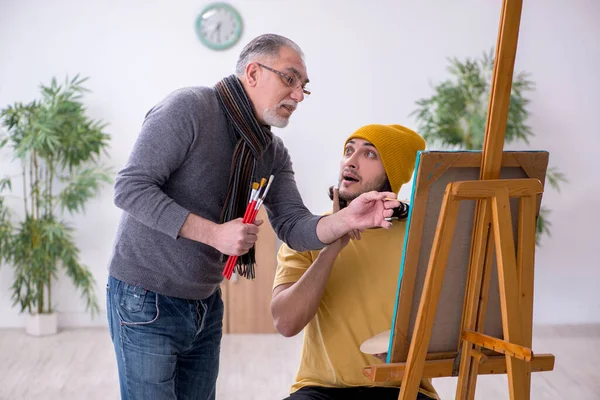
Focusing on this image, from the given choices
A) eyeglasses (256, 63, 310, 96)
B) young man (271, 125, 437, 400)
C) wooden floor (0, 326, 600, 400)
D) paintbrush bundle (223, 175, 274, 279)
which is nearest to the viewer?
paintbrush bundle (223, 175, 274, 279)

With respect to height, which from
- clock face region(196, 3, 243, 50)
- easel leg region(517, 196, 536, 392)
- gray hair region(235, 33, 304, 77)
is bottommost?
easel leg region(517, 196, 536, 392)

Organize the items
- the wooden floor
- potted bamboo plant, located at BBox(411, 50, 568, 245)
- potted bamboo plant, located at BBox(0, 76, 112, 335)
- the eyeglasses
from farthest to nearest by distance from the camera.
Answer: potted bamboo plant, located at BBox(411, 50, 568, 245) < potted bamboo plant, located at BBox(0, 76, 112, 335) < the wooden floor < the eyeglasses

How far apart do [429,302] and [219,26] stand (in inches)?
147

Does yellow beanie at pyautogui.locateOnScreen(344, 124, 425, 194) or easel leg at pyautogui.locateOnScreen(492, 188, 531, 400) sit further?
yellow beanie at pyautogui.locateOnScreen(344, 124, 425, 194)

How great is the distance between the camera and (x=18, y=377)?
3801 mm

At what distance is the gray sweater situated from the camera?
1.64 meters

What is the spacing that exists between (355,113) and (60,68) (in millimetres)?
2024

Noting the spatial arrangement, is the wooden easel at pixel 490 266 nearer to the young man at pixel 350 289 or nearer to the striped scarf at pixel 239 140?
the young man at pixel 350 289

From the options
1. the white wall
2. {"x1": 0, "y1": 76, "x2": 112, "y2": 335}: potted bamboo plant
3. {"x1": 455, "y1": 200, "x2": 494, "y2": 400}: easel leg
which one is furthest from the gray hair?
the white wall

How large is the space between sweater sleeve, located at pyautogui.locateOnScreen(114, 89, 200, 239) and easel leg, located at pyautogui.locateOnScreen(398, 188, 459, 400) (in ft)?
1.82

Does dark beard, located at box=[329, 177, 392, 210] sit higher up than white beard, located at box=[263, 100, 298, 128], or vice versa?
white beard, located at box=[263, 100, 298, 128]

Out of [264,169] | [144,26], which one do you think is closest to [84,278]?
[144,26]

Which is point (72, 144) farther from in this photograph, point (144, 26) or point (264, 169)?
point (264, 169)

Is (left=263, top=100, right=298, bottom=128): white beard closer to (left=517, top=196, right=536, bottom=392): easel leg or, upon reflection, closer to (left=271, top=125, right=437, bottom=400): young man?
(left=271, top=125, right=437, bottom=400): young man
